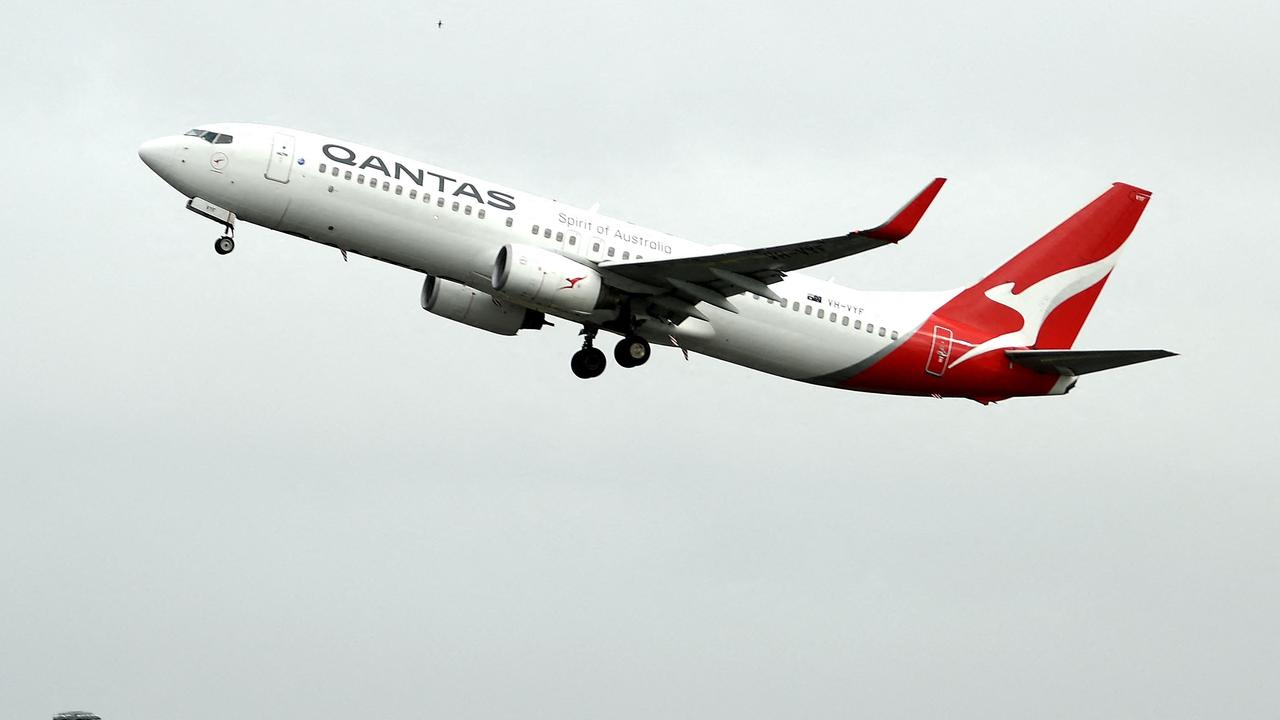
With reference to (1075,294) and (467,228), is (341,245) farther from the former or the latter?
(1075,294)

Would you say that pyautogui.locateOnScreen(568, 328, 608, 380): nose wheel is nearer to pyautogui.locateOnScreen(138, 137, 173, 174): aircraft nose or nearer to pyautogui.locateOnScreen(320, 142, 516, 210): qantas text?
pyautogui.locateOnScreen(320, 142, 516, 210): qantas text

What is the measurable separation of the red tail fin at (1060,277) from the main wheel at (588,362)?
11789mm

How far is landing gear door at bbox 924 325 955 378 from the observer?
5553 cm

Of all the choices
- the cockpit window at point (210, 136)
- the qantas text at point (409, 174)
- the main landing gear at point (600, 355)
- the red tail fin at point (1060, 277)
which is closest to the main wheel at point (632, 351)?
the main landing gear at point (600, 355)

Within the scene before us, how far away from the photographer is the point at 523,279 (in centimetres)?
4866

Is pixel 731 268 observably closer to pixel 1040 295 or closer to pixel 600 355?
pixel 600 355

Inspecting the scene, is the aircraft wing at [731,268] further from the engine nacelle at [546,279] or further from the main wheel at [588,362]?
the main wheel at [588,362]

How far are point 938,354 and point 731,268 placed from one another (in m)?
9.10

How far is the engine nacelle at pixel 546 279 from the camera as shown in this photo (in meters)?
48.7

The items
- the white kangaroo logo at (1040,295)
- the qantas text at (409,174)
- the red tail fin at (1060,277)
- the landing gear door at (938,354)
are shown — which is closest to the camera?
the qantas text at (409,174)

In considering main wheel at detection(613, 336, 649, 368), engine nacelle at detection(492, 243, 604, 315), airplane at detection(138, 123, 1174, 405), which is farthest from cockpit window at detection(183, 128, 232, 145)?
main wheel at detection(613, 336, 649, 368)

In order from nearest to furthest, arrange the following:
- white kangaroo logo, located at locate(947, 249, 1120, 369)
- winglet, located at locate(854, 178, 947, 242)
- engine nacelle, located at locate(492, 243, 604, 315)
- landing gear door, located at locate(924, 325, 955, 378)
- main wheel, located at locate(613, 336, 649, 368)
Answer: winglet, located at locate(854, 178, 947, 242) → engine nacelle, located at locate(492, 243, 604, 315) → main wheel, located at locate(613, 336, 649, 368) → landing gear door, located at locate(924, 325, 955, 378) → white kangaroo logo, located at locate(947, 249, 1120, 369)

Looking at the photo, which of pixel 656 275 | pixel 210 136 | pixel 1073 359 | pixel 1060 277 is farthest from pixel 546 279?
pixel 1060 277

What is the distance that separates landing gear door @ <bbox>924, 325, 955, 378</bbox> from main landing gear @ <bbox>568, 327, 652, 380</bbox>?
28.8 ft
